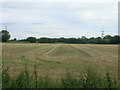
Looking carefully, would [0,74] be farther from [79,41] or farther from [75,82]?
[79,41]

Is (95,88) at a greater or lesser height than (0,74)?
lesser

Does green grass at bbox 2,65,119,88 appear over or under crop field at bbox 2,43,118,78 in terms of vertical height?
over

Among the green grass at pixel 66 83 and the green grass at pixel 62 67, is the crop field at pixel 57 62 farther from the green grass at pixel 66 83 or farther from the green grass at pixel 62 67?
the green grass at pixel 66 83

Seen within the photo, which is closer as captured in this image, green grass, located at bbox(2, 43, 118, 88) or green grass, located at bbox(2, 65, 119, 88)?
green grass, located at bbox(2, 65, 119, 88)

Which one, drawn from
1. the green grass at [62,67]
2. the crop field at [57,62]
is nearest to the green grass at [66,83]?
the green grass at [62,67]

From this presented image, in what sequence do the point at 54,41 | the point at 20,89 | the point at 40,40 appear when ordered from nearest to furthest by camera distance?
the point at 20,89 < the point at 40,40 < the point at 54,41

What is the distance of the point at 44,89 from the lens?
487cm

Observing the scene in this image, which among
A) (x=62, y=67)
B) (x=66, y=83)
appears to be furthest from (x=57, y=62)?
(x=66, y=83)

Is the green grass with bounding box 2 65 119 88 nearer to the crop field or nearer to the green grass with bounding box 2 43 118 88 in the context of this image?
the green grass with bounding box 2 43 118 88

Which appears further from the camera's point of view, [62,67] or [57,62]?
[57,62]

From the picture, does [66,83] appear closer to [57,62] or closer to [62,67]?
[62,67]

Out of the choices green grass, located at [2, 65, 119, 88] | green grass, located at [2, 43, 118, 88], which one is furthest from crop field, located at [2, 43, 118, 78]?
green grass, located at [2, 65, 119, 88]

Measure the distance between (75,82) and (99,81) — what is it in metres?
0.64

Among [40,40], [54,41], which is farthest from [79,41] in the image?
[40,40]
